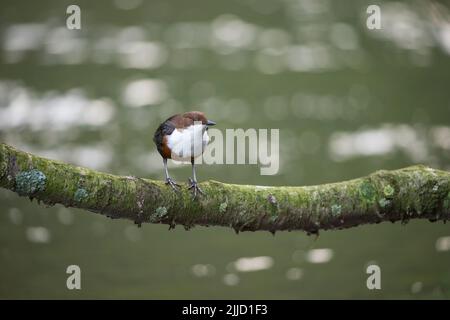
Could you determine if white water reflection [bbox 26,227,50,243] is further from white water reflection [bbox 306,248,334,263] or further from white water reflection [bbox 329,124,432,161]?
white water reflection [bbox 329,124,432,161]

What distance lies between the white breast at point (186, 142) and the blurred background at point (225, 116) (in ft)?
5.81

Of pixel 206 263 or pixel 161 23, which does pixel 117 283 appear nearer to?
pixel 206 263

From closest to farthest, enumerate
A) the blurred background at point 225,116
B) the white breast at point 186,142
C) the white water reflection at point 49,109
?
the white breast at point 186,142 → the blurred background at point 225,116 → the white water reflection at point 49,109

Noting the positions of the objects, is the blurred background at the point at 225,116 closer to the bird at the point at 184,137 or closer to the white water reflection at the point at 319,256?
the white water reflection at the point at 319,256

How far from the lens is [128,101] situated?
5289mm

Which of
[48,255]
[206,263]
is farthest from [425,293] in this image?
[48,255]

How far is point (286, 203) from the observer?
9.78 feet

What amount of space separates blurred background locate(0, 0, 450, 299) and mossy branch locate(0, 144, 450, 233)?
1788 millimetres

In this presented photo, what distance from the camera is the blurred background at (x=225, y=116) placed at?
15.7 feet

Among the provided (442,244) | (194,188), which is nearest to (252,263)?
(442,244)

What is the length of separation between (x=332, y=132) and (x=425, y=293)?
5.30 feet

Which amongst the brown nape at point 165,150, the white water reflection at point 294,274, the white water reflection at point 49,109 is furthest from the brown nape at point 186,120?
the white water reflection at point 49,109

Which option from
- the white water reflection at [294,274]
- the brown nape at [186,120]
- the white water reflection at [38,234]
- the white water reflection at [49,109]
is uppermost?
the white water reflection at [49,109]

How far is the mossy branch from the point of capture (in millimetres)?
2762
